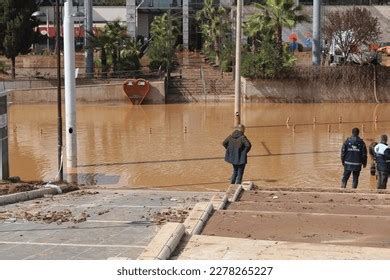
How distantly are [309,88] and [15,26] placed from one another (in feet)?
60.6

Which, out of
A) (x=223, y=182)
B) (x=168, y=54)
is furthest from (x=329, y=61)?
(x=223, y=182)

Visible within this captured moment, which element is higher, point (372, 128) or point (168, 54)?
point (168, 54)

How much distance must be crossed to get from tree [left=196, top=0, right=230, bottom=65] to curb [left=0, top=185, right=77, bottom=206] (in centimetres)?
3616

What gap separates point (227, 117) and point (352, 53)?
15.1 meters

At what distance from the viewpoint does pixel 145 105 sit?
133 feet

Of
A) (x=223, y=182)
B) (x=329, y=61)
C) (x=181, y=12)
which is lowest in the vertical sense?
(x=223, y=182)

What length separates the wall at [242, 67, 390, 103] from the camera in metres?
42.4

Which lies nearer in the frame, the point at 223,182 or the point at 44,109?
the point at 223,182

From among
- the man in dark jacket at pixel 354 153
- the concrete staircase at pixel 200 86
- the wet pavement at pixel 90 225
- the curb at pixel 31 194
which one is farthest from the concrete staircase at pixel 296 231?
the concrete staircase at pixel 200 86

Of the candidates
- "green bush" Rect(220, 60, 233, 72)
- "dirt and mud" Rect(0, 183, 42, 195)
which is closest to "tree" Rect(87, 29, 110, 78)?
"green bush" Rect(220, 60, 233, 72)

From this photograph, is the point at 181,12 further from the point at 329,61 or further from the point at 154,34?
the point at 329,61

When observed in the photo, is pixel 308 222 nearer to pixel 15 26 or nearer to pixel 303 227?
pixel 303 227

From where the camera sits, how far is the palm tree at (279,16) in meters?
42.0

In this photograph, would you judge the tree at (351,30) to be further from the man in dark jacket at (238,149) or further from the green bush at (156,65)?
the man in dark jacket at (238,149)
